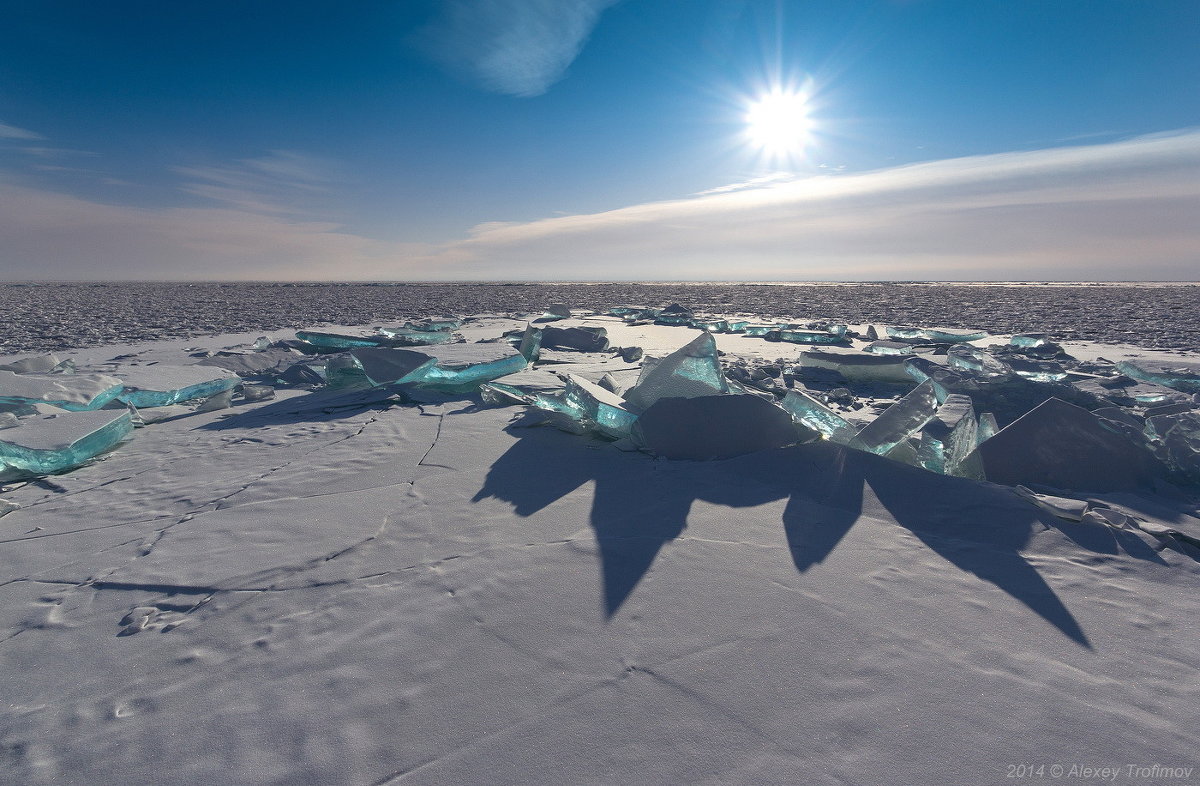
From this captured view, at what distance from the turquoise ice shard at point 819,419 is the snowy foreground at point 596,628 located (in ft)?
0.82

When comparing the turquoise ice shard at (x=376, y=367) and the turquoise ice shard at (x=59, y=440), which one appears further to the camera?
the turquoise ice shard at (x=376, y=367)

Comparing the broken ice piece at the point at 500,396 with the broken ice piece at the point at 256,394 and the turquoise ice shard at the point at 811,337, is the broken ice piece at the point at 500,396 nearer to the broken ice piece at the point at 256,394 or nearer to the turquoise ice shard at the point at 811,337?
the broken ice piece at the point at 256,394

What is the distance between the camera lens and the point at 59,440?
267cm

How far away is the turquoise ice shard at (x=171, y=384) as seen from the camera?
154 inches

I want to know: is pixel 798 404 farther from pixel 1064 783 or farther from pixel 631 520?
pixel 1064 783

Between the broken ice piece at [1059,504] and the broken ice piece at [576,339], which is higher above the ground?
the broken ice piece at [576,339]

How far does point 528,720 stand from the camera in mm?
1168

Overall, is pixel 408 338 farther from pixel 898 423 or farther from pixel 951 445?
pixel 951 445

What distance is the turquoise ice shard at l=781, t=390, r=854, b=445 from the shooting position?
2.83 metres

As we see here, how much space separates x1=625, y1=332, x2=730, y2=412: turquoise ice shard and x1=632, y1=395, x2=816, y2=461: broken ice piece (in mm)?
456

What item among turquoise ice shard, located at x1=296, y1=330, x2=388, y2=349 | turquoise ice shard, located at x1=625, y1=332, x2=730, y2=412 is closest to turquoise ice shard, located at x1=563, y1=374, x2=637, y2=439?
turquoise ice shard, located at x1=625, y1=332, x2=730, y2=412

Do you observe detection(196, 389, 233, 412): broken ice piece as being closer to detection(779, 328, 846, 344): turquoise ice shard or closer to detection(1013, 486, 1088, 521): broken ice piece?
A: detection(1013, 486, 1088, 521): broken ice piece

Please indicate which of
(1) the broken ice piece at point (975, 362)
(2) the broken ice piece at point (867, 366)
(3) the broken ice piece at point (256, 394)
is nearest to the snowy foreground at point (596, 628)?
(3) the broken ice piece at point (256, 394)

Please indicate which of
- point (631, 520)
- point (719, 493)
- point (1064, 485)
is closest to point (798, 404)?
point (719, 493)
